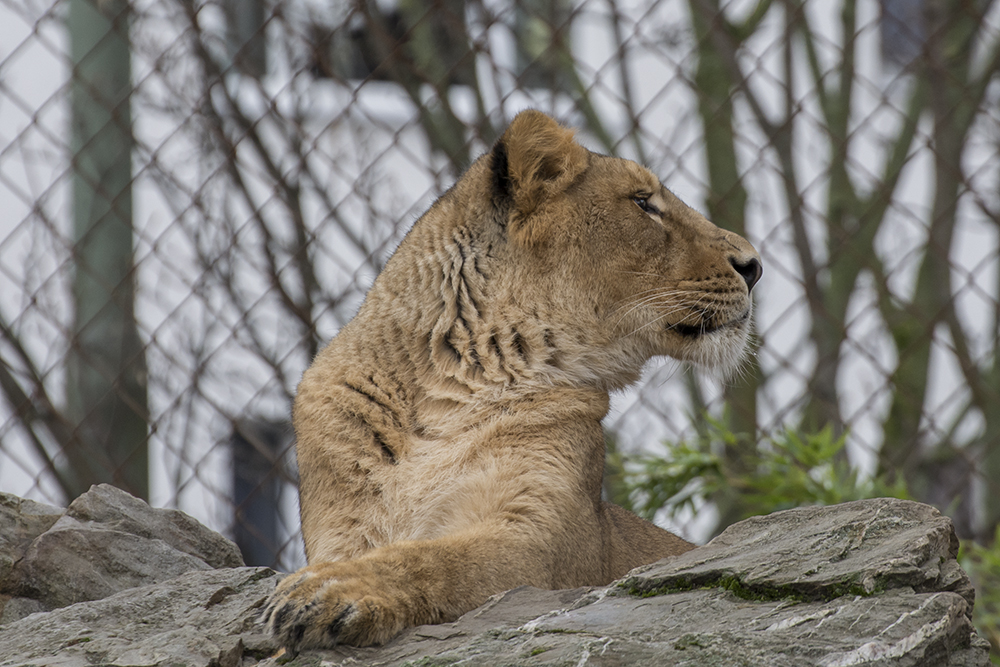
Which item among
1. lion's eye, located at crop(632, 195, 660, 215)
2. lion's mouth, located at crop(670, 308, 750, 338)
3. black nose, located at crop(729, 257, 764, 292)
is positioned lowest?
lion's mouth, located at crop(670, 308, 750, 338)

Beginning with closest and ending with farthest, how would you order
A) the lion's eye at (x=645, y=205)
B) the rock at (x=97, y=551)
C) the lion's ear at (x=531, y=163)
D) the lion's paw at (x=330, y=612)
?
the lion's paw at (x=330, y=612) → the rock at (x=97, y=551) → the lion's ear at (x=531, y=163) → the lion's eye at (x=645, y=205)

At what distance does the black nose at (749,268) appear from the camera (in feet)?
10.3

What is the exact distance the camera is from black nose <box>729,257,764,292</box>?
3135 mm

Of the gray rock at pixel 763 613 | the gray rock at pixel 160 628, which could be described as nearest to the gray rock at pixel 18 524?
the gray rock at pixel 160 628

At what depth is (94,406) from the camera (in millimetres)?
4824

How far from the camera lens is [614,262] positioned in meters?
3.04

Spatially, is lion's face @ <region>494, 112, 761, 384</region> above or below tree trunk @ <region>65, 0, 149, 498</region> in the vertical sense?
below

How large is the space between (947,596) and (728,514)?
3.80 metres

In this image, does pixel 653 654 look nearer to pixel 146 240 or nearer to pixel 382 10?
pixel 146 240

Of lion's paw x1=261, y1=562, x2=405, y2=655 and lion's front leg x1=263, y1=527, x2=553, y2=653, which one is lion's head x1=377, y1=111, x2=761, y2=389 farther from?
lion's paw x1=261, y1=562, x2=405, y2=655

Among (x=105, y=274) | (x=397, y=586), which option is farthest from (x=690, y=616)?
(x=105, y=274)

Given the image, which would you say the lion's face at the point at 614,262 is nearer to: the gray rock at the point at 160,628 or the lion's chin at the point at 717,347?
the lion's chin at the point at 717,347

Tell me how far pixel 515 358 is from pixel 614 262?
0.38 metres

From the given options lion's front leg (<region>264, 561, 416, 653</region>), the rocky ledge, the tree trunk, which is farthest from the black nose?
the tree trunk
